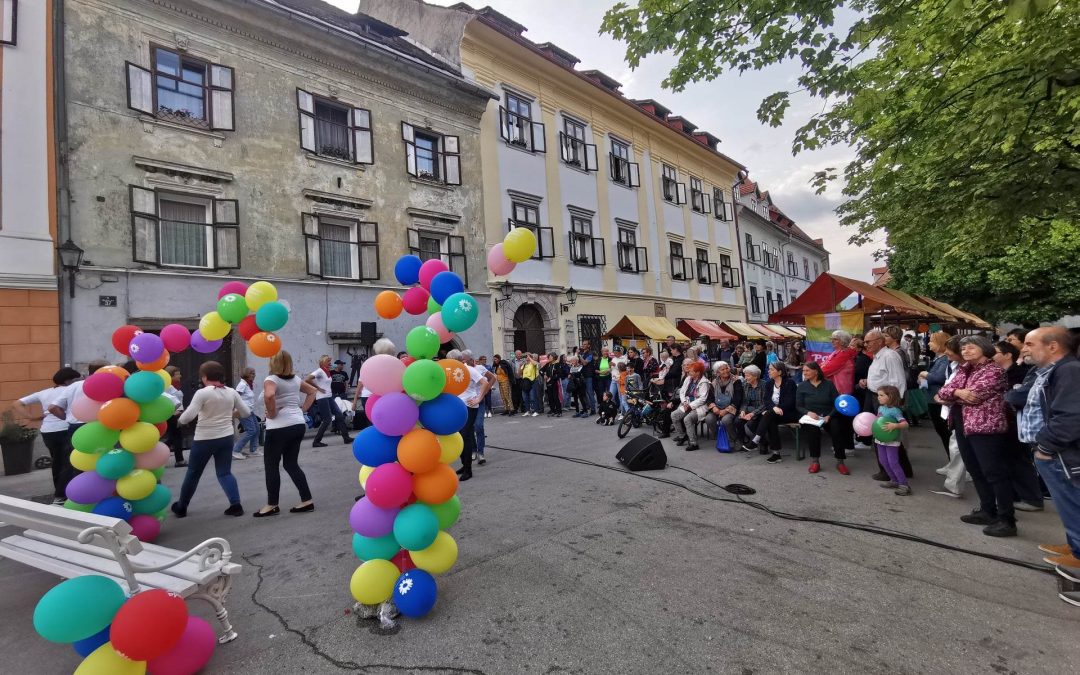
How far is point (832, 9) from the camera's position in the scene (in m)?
4.70

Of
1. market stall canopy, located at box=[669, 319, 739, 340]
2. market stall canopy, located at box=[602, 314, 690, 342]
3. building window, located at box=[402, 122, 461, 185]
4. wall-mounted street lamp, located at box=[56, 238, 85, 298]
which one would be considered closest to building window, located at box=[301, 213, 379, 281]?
building window, located at box=[402, 122, 461, 185]

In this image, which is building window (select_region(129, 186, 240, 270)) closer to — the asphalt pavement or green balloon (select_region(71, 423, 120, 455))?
the asphalt pavement

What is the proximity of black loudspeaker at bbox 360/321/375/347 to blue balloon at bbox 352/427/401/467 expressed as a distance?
33.6ft

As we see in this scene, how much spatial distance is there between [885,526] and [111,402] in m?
6.71

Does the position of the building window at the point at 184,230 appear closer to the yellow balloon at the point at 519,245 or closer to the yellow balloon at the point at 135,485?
the yellow balloon at the point at 135,485

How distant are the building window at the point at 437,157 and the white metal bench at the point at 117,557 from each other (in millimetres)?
13533

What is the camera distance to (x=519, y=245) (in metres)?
3.66

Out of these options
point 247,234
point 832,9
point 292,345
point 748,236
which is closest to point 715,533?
point 832,9

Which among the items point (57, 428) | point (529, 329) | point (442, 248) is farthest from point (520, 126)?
point (57, 428)

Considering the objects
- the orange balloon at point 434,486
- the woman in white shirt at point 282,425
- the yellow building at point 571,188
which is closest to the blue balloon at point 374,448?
the orange balloon at point 434,486

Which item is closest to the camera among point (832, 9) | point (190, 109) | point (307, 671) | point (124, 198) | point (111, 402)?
point (307, 671)

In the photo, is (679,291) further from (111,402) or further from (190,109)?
(111,402)

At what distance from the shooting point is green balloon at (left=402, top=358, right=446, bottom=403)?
3049 millimetres

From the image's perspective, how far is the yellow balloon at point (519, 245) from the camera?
12.0 feet
